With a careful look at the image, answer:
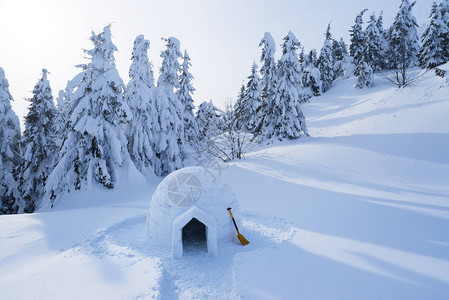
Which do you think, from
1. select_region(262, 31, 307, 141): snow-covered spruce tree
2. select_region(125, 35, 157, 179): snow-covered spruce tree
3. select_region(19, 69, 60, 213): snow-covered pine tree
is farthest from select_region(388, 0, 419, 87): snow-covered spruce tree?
select_region(19, 69, 60, 213): snow-covered pine tree

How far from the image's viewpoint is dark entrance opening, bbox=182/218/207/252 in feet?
23.6

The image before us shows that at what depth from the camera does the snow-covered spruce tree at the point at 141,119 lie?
1689 cm

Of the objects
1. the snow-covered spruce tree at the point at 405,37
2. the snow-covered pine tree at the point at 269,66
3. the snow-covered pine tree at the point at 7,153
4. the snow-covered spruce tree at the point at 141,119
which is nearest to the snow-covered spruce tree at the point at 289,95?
Answer: the snow-covered pine tree at the point at 269,66

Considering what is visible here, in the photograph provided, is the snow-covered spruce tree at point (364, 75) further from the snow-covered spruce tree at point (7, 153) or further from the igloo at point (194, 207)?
the snow-covered spruce tree at point (7, 153)

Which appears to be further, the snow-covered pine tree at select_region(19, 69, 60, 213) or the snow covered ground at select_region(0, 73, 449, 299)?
the snow-covered pine tree at select_region(19, 69, 60, 213)

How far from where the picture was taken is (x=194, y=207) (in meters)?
6.62

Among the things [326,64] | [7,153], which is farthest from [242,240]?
[326,64]

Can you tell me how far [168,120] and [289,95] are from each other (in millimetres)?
10605

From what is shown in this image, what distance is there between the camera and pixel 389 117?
1728cm

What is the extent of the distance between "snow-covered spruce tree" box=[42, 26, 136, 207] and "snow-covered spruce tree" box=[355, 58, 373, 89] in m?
30.4

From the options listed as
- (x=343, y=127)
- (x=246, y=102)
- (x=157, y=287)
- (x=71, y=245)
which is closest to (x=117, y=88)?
(x=71, y=245)

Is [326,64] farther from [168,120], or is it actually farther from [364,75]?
[168,120]

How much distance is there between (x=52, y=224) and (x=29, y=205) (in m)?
10.8

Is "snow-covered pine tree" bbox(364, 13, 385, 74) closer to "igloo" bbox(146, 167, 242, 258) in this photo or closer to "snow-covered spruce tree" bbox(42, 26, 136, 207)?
"snow-covered spruce tree" bbox(42, 26, 136, 207)
